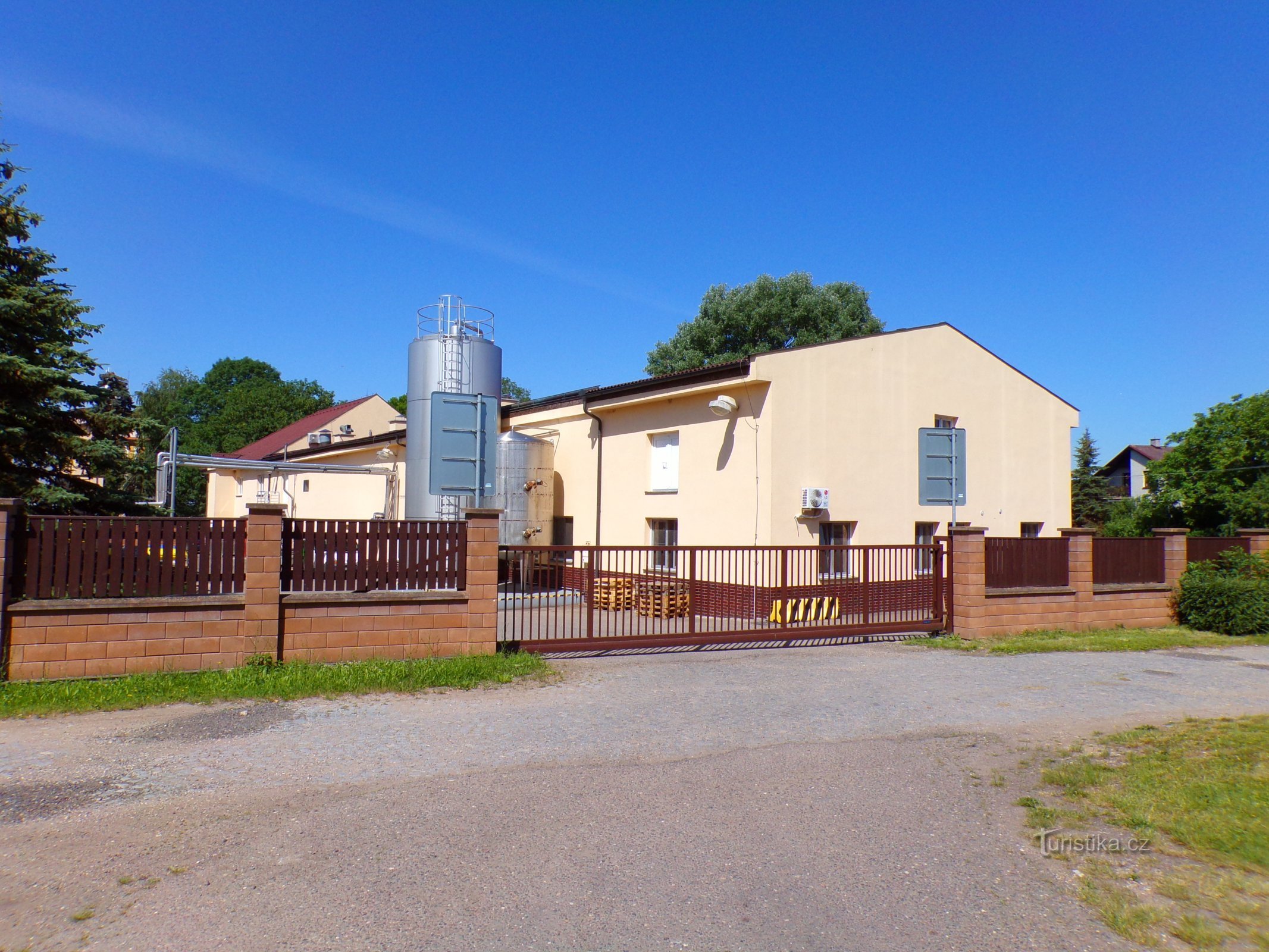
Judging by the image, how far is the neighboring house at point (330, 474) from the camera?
94.0ft

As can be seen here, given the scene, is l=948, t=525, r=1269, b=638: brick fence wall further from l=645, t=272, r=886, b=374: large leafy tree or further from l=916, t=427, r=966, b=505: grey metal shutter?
l=645, t=272, r=886, b=374: large leafy tree

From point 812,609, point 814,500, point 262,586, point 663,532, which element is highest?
point 814,500

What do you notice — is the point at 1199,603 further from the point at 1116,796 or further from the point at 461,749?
the point at 461,749

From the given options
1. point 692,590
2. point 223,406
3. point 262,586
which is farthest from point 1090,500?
point 223,406

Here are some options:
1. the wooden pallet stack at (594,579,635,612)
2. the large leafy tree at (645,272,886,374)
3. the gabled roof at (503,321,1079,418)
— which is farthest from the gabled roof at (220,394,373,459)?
the wooden pallet stack at (594,579,635,612)

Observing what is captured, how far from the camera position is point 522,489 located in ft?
64.8

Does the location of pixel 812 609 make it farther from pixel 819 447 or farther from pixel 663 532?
pixel 663 532

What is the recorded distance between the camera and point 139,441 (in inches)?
675

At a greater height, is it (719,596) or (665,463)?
(665,463)

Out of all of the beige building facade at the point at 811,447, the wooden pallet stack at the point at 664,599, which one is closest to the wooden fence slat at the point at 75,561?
the wooden pallet stack at the point at 664,599

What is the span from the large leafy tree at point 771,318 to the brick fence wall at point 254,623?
30235mm

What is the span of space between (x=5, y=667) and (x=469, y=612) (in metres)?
4.46

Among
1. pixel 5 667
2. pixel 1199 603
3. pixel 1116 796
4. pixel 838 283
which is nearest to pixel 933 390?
pixel 1199 603

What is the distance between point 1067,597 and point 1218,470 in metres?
11.2
